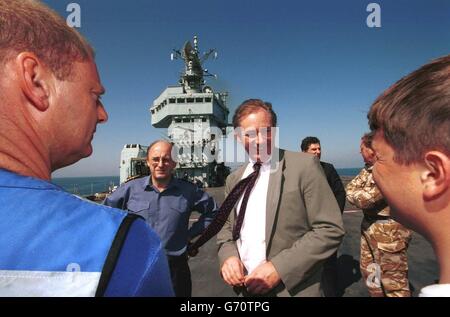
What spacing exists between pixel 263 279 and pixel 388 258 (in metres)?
2.25

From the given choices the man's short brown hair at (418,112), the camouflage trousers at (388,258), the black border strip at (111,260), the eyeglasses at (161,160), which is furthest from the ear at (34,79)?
the camouflage trousers at (388,258)

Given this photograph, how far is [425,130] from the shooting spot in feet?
2.53

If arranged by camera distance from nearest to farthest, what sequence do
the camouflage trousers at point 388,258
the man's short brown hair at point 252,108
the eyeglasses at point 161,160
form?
the man's short brown hair at point 252,108
the camouflage trousers at point 388,258
the eyeglasses at point 161,160

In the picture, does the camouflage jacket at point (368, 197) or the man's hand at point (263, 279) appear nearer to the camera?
the man's hand at point (263, 279)

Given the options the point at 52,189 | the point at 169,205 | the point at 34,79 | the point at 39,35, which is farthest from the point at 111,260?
the point at 169,205

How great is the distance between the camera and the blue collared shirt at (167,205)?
128 inches

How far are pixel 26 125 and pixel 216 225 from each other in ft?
5.88

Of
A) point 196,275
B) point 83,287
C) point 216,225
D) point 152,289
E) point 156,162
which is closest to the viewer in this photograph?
point 83,287

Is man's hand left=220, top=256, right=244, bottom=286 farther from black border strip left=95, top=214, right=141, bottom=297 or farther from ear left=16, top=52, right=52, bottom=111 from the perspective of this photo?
ear left=16, top=52, right=52, bottom=111

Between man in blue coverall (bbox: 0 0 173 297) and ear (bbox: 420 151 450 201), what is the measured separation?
0.80 m

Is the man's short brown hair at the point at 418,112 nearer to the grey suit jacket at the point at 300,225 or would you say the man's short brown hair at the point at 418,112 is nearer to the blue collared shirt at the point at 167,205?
the grey suit jacket at the point at 300,225

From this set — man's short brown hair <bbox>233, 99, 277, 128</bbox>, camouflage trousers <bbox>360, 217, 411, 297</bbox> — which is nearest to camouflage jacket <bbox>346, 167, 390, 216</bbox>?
camouflage trousers <bbox>360, 217, 411, 297</bbox>
